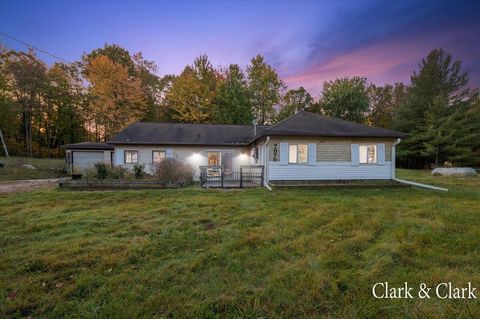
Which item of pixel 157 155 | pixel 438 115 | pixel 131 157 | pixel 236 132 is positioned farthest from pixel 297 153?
pixel 438 115

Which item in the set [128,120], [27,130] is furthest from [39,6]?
[27,130]

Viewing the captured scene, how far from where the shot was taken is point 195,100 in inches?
982

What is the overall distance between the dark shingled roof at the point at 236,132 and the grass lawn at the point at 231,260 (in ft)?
17.1

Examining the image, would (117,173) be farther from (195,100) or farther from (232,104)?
(232,104)

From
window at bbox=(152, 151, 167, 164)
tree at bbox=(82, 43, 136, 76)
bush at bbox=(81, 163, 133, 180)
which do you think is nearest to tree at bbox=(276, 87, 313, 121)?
window at bbox=(152, 151, 167, 164)

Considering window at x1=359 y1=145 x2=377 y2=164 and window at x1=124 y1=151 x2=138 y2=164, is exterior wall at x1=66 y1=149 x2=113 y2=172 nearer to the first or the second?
window at x1=124 y1=151 x2=138 y2=164

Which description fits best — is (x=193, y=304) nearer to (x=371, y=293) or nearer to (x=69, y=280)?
(x=69, y=280)

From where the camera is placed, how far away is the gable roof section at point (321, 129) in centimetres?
998

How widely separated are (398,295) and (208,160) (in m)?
12.9

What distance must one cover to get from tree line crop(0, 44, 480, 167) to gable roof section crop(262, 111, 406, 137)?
42.2 ft

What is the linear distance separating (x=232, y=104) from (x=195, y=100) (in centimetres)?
455

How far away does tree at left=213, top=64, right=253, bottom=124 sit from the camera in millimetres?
24594

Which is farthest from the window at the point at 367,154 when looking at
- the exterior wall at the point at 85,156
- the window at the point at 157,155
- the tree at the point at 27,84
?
the tree at the point at 27,84

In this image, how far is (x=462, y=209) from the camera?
5809 millimetres
